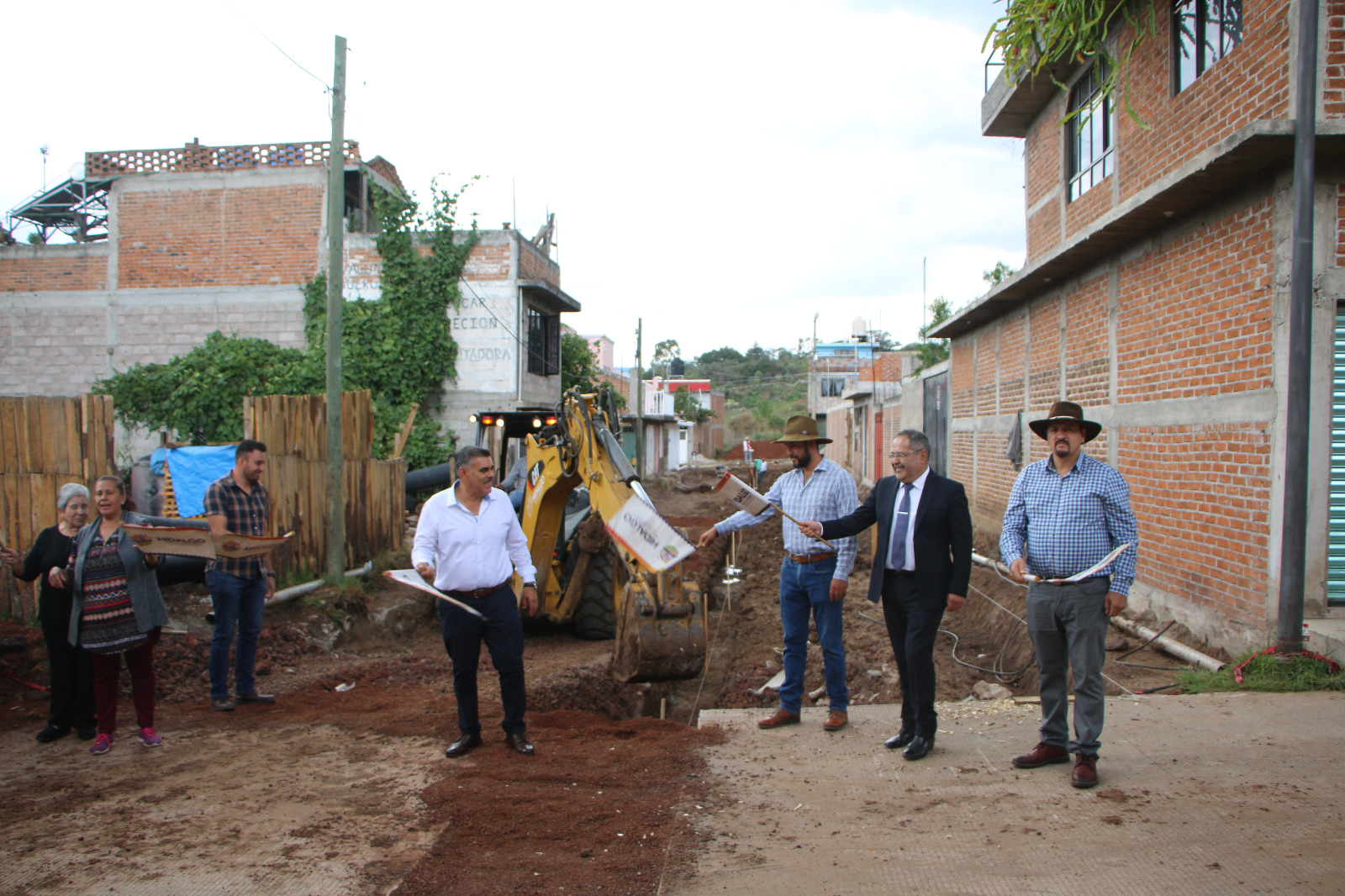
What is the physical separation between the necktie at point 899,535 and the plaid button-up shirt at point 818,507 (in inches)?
12.8

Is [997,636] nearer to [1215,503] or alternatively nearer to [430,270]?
[1215,503]

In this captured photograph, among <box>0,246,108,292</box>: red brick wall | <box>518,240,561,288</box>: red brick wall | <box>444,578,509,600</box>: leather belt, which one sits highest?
<box>518,240,561,288</box>: red brick wall

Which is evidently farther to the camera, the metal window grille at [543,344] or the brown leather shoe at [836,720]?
the metal window grille at [543,344]

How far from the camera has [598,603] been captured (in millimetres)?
8977

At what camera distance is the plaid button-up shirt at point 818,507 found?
16.9ft

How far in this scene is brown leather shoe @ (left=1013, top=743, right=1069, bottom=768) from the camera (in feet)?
14.6

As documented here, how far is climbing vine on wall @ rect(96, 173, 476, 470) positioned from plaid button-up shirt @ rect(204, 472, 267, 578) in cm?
1273

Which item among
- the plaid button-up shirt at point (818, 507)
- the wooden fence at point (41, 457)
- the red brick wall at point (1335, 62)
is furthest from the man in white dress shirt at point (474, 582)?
the red brick wall at point (1335, 62)

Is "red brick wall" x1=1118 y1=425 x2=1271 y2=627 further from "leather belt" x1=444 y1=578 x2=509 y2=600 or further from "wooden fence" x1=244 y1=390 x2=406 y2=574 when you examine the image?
"wooden fence" x1=244 y1=390 x2=406 y2=574

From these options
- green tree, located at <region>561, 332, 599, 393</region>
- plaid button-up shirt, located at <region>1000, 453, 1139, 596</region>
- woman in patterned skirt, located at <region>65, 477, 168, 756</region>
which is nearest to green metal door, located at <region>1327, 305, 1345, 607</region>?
plaid button-up shirt, located at <region>1000, 453, 1139, 596</region>

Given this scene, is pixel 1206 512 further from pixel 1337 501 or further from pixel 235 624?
pixel 235 624

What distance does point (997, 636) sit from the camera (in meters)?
9.33

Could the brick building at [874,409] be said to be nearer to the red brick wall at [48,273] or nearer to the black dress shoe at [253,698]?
the black dress shoe at [253,698]

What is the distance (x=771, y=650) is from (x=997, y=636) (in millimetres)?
2494
